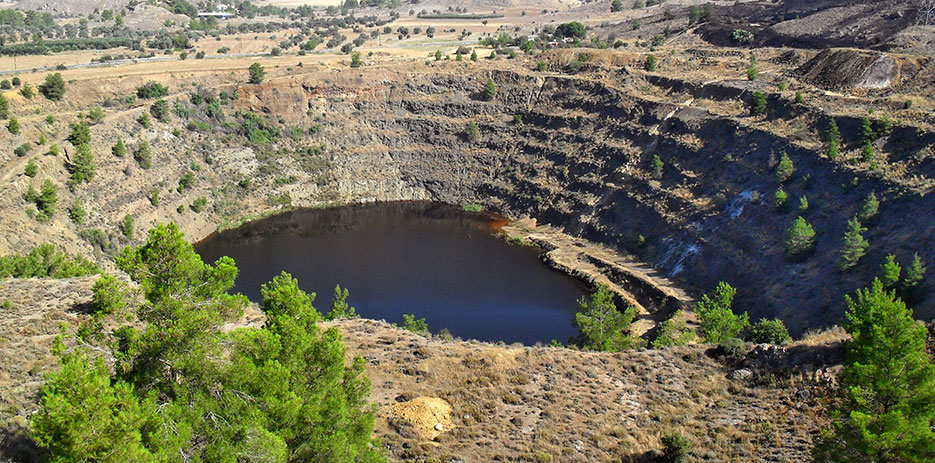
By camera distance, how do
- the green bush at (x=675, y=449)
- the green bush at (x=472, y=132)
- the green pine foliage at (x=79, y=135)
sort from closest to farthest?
the green bush at (x=675, y=449) → the green pine foliage at (x=79, y=135) → the green bush at (x=472, y=132)

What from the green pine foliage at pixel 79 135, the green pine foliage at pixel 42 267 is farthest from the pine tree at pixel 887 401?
the green pine foliage at pixel 79 135

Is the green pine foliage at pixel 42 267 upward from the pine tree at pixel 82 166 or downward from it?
downward

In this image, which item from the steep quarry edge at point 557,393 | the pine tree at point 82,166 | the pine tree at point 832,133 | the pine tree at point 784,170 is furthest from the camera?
the pine tree at point 82,166

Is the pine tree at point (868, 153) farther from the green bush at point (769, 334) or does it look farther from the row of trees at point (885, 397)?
the row of trees at point (885, 397)

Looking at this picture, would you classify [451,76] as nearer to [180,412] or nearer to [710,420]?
[710,420]

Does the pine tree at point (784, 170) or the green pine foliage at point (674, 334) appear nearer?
the green pine foliage at point (674, 334)

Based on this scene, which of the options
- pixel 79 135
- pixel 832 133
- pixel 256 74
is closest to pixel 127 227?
pixel 79 135

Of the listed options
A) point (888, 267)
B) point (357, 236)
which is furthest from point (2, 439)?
point (357, 236)
